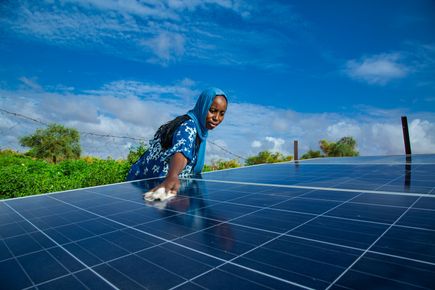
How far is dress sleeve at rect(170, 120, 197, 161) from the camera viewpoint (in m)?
4.12

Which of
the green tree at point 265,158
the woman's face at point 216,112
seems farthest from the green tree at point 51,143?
the woman's face at point 216,112

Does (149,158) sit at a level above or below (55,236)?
above

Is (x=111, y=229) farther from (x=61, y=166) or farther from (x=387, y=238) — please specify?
(x=61, y=166)

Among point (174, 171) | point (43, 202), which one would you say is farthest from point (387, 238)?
point (43, 202)

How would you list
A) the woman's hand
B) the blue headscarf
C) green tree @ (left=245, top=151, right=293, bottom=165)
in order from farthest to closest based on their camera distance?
1. green tree @ (left=245, top=151, right=293, bottom=165)
2. the blue headscarf
3. the woman's hand

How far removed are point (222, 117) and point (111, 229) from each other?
3.57 m

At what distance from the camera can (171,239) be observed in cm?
174

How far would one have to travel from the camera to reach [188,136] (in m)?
4.40

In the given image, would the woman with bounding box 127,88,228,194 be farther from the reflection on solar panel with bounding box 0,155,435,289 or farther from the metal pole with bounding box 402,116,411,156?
the metal pole with bounding box 402,116,411,156

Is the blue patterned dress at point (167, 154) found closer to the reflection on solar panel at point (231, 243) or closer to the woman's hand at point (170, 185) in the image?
the woman's hand at point (170, 185)

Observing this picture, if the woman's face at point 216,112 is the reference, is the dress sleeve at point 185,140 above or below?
below

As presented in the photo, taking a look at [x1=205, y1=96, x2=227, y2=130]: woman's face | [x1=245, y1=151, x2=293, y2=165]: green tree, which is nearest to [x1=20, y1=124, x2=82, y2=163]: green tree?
[x1=245, y1=151, x2=293, y2=165]: green tree

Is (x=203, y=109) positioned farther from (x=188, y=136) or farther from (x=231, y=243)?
(x=231, y=243)

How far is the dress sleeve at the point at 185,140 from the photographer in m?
4.12
